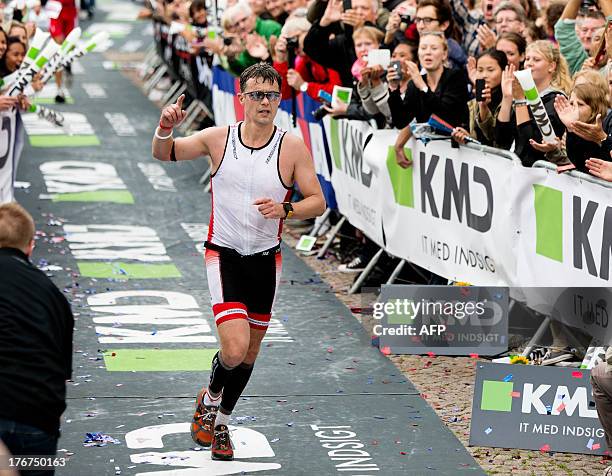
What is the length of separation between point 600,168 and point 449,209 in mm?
2437

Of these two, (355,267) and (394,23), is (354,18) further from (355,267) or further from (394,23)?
(355,267)

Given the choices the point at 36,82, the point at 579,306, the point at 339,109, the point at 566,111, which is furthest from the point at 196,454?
the point at 36,82

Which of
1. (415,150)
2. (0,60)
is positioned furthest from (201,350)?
(0,60)

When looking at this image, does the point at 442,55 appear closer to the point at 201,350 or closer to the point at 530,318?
the point at 530,318

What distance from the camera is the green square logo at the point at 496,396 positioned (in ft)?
27.9

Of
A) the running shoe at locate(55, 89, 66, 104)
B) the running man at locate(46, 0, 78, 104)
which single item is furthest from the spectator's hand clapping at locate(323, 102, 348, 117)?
the running shoe at locate(55, 89, 66, 104)

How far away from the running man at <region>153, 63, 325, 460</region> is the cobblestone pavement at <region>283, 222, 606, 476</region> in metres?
1.54

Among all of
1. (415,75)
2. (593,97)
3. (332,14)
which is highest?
(593,97)

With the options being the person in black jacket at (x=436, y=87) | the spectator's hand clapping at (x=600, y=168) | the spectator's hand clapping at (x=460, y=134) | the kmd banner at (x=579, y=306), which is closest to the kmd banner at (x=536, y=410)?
the kmd banner at (x=579, y=306)

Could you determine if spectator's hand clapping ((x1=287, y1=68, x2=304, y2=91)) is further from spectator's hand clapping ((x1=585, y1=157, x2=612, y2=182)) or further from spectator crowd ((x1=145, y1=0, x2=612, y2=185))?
spectator's hand clapping ((x1=585, y1=157, x2=612, y2=182))

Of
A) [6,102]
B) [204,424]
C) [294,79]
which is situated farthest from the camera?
[294,79]

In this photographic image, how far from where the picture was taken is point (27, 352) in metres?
5.75

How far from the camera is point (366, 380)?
10023mm

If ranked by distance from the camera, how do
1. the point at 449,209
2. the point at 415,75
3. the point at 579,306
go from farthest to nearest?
the point at 415,75 → the point at 449,209 → the point at 579,306
